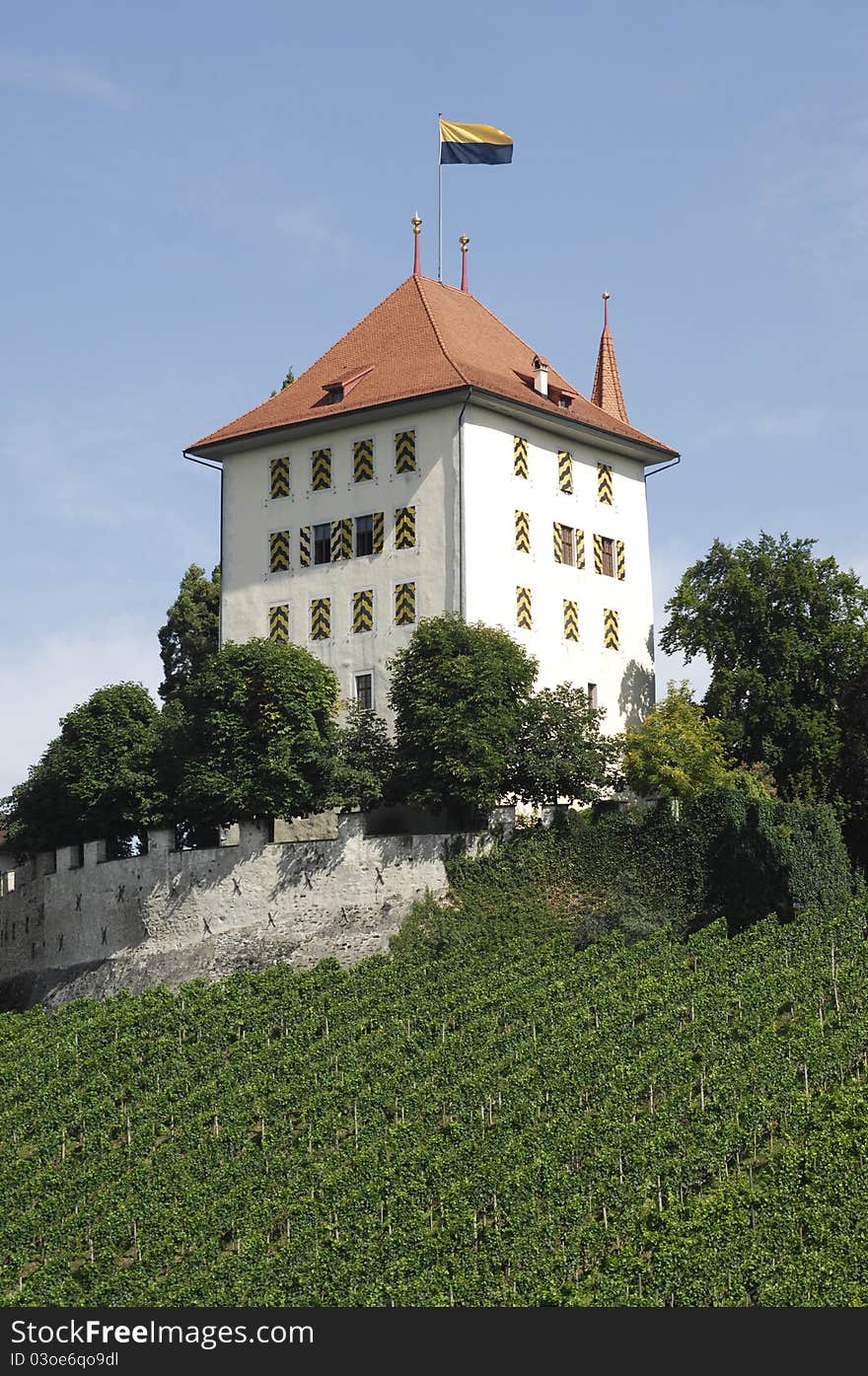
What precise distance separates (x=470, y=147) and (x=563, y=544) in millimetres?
13620

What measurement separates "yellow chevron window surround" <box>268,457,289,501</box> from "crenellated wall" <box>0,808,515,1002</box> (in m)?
12.1

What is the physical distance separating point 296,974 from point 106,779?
10.4 m

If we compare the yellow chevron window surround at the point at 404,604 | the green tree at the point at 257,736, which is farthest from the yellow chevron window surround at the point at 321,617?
the green tree at the point at 257,736

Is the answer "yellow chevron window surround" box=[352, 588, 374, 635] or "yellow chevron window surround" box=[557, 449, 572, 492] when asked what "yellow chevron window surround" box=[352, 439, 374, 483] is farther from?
"yellow chevron window surround" box=[557, 449, 572, 492]

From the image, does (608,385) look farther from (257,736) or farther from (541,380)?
(257,736)

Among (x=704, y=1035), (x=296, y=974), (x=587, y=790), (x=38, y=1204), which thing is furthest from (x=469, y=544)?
(x=38, y=1204)

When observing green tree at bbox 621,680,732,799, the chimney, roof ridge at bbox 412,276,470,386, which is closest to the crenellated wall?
green tree at bbox 621,680,732,799

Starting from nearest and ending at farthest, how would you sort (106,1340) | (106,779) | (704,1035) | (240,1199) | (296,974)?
(106,1340), (240,1199), (704,1035), (296,974), (106,779)

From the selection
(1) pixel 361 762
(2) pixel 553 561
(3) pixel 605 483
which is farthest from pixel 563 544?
(1) pixel 361 762

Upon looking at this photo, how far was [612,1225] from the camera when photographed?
3828 centimetres

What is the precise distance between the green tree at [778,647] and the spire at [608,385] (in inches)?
383

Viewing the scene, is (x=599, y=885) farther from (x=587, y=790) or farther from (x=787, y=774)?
(x=787, y=774)

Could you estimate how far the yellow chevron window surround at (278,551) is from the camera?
2472 inches

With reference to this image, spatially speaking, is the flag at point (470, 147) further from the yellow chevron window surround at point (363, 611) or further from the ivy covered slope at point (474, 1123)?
the ivy covered slope at point (474, 1123)
